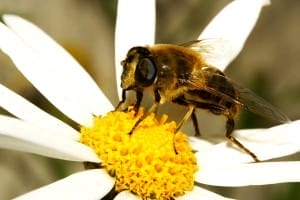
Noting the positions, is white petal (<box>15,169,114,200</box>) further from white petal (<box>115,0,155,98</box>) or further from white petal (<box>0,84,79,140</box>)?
white petal (<box>115,0,155,98</box>)

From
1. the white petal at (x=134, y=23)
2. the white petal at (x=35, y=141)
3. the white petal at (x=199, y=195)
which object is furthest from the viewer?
the white petal at (x=134, y=23)

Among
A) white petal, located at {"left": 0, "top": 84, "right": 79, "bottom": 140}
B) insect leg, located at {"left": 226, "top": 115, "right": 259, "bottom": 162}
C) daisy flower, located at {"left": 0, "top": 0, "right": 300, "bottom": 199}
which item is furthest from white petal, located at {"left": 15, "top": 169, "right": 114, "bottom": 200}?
insect leg, located at {"left": 226, "top": 115, "right": 259, "bottom": 162}

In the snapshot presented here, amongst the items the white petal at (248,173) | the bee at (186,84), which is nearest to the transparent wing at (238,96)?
the bee at (186,84)

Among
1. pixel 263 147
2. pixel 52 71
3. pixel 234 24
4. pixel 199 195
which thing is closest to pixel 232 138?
pixel 263 147

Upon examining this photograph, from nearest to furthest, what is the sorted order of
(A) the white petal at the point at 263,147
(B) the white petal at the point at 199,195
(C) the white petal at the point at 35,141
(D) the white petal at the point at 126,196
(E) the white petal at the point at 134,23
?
(C) the white petal at the point at 35,141, (D) the white petal at the point at 126,196, (B) the white petal at the point at 199,195, (A) the white petal at the point at 263,147, (E) the white petal at the point at 134,23

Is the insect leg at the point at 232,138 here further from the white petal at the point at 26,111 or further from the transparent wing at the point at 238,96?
the white petal at the point at 26,111
